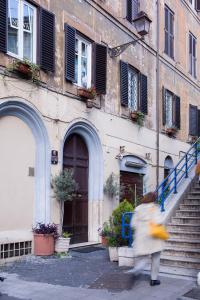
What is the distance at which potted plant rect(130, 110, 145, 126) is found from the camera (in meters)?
15.1

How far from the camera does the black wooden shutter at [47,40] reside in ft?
36.4

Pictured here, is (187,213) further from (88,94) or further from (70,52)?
(70,52)

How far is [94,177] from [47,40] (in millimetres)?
4300

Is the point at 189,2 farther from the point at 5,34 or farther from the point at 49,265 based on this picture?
the point at 49,265

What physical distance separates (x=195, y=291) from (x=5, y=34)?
6642 mm

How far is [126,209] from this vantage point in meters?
10.4

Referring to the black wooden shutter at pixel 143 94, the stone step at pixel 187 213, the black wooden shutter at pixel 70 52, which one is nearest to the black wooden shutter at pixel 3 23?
the black wooden shutter at pixel 70 52

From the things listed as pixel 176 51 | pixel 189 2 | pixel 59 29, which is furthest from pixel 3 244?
pixel 189 2

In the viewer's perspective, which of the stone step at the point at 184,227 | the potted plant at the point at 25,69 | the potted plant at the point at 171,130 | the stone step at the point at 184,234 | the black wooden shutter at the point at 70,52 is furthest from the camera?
the potted plant at the point at 171,130

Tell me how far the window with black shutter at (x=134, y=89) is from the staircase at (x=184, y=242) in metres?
4.97

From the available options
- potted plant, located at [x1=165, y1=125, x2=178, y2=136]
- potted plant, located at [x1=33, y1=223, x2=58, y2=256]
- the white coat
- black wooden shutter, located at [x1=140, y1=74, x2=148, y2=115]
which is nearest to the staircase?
the white coat

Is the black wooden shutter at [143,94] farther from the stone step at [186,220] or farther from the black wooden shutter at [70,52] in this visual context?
the stone step at [186,220]

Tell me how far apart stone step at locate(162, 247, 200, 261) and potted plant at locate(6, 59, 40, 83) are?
197 inches

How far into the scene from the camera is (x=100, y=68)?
13.5 m
